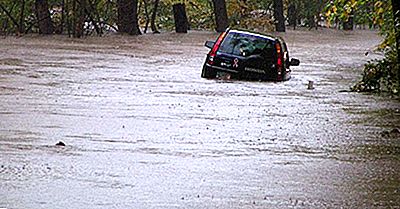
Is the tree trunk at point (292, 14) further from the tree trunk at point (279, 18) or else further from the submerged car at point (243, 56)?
the submerged car at point (243, 56)

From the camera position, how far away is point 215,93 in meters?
22.7

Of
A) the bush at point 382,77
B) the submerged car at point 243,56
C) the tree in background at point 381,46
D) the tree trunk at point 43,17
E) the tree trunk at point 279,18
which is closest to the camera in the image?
the tree in background at point 381,46

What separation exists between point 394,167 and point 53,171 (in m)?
3.86

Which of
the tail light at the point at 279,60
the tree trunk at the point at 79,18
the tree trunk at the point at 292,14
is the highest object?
the tail light at the point at 279,60

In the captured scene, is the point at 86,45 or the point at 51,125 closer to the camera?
the point at 51,125

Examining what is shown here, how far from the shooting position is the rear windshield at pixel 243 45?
85.2 feet

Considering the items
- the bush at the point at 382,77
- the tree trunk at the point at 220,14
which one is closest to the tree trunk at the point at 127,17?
the tree trunk at the point at 220,14

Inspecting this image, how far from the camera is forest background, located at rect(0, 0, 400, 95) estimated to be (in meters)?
22.0

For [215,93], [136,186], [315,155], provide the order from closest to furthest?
[136,186] → [315,155] → [215,93]

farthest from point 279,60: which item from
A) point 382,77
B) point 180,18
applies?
point 180,18

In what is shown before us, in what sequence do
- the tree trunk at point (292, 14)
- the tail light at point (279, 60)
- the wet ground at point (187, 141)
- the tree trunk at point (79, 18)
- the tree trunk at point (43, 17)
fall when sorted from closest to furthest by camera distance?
the wet ground at point (187, 141), the tail light at point (279, 60), the tree trunk at point (79, 18), the tree trunk at point (43, 17), the tree trunk at point (292, 14)

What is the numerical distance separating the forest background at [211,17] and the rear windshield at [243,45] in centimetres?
182

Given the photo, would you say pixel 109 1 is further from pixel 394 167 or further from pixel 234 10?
pixel 394 167

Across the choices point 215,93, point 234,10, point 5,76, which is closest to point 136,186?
point 215,93
